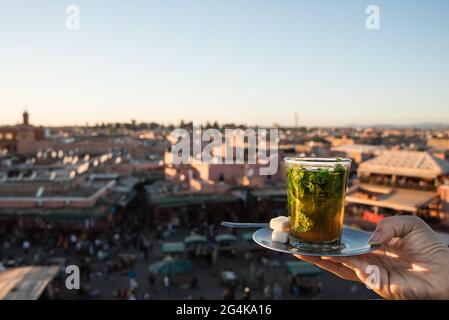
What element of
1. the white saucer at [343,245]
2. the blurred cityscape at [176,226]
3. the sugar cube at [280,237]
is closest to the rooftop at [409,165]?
the blurred cityscape at [176,226]

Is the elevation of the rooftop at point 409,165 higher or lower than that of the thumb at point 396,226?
lower

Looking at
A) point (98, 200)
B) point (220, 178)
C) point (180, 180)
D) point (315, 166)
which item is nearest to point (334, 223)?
point (315, 166)

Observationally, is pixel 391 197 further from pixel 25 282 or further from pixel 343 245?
pixel 343 245

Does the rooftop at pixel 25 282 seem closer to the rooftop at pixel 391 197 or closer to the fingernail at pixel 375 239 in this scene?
the fingernail at pixel 375 239

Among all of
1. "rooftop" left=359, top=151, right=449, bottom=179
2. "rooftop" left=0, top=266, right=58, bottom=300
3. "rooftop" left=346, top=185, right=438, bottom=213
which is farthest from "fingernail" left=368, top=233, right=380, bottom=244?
"rooftop" left=359, top=151, right=449, bottom=179

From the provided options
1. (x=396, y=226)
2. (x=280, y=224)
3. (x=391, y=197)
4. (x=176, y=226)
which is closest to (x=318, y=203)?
(x=280, y=224)

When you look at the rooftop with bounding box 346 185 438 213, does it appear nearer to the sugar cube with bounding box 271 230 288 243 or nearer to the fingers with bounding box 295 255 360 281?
the fingers with bounding box 295 255 360 281
